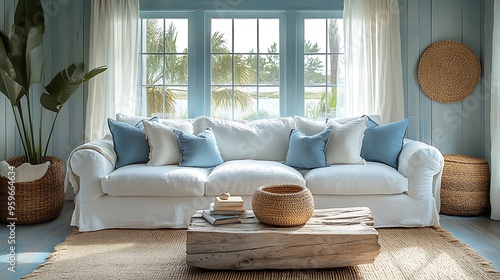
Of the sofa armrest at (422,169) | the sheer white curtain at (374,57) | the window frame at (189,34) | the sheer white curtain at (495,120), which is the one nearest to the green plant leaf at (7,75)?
the window frame at (189,34)

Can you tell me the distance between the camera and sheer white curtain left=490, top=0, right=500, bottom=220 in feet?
13.8

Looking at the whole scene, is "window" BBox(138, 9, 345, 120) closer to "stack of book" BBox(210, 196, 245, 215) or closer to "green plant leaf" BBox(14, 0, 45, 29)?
"green plant leaf" BBox(14, 0, 45, 29)

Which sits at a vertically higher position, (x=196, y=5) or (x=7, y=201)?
(x=196, y=5)

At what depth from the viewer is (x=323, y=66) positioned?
4.98 meters

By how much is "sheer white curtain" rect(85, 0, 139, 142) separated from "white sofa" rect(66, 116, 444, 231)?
3.43 feet

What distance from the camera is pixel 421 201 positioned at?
378 cm

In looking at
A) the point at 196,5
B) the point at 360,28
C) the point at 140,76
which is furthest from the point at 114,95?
the point at 360,28

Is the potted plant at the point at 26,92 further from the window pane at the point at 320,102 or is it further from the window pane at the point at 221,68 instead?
the window pane at the point at 320,102

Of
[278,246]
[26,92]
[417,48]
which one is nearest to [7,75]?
[26,92]

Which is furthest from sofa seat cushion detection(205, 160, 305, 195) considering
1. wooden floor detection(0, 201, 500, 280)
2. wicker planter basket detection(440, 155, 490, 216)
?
wicker planter basket detection(440, 155, 490, 216)

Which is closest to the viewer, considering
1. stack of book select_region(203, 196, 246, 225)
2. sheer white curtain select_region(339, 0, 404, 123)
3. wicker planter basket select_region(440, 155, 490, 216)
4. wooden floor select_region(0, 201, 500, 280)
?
stack of book select_region(203, 196, 246, 225)

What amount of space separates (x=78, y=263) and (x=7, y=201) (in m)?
1.35

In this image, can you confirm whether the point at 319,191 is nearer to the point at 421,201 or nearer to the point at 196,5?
the point at 421,201

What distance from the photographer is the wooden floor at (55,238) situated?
3.07m
